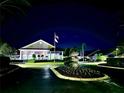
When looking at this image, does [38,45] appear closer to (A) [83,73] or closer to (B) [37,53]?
(B) [37,53]

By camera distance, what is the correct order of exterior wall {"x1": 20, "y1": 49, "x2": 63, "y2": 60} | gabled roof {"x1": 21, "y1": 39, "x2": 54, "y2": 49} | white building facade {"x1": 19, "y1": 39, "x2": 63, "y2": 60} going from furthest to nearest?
gabled roof {"x1": 21, "y1": 39, "x2": 54, "y2": 49} → exterior wall {"x1": 20, "y1": 49, "x2": 63, "y2": 60} → white building facade {"x1": 19, "y1": 39, "x2": 63, "y2": 60}

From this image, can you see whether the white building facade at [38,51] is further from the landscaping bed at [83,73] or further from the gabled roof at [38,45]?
the landscaping bed at [83,73]

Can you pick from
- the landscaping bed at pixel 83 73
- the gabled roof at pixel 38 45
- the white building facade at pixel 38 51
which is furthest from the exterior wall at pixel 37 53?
the landscaping bed at pixel 83 73

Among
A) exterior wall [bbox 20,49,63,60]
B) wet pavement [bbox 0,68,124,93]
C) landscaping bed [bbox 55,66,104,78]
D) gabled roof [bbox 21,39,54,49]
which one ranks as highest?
gabled roof [bbox 21,39,54,49]

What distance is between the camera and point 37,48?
8238 cm

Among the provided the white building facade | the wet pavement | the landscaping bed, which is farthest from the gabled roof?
the wet pavement

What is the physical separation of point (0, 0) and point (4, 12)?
11.6ft

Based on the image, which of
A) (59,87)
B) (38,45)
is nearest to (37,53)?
(38,45)

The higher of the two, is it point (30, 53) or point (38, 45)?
point (38, 45)

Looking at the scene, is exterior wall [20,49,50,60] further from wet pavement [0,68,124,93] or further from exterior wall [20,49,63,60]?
wet pavement [0,68,124,93]

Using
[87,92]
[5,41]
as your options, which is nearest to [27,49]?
[5,41]

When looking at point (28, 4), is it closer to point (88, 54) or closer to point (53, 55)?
point (53, 55)

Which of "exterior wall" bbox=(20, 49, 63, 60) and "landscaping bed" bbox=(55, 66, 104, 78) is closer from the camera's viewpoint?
"landscaping bed" bbox=(55, 66, 104, 78)

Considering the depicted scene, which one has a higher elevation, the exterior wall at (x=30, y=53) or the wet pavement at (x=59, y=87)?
the exterior wall at (x=30, y=53)
